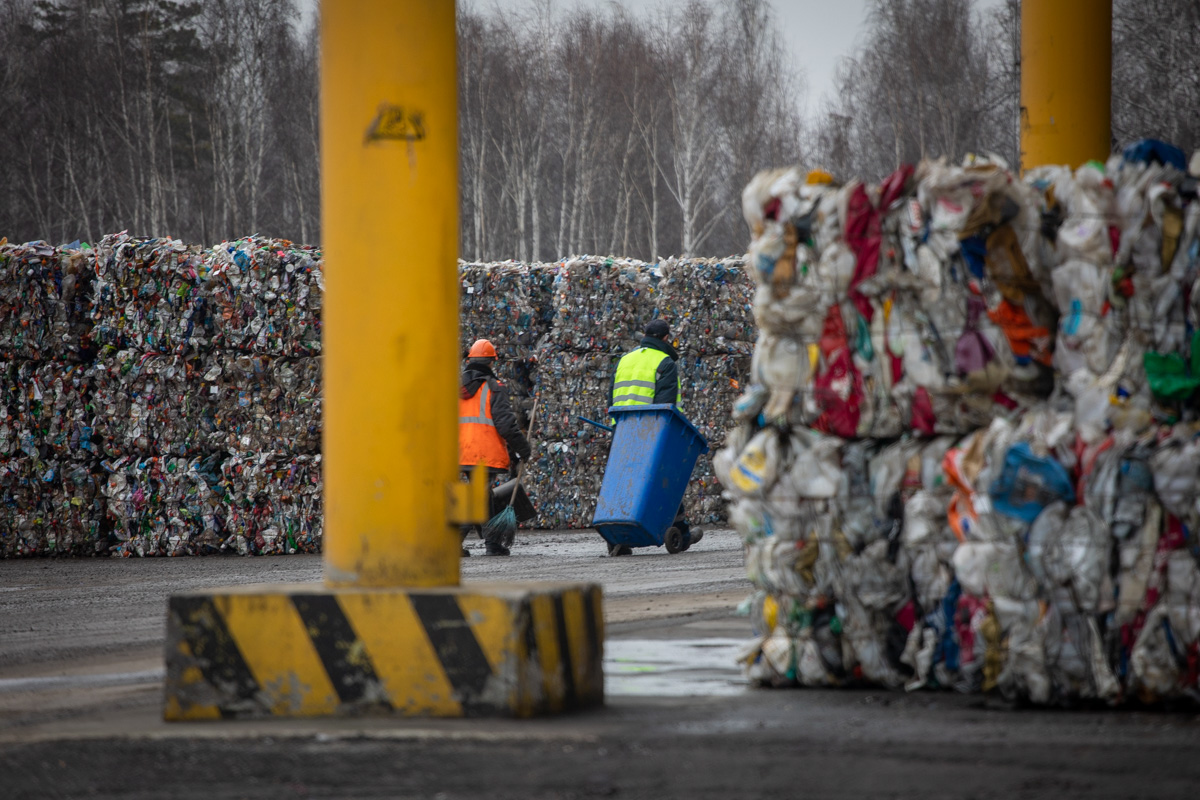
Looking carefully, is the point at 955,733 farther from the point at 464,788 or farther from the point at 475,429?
the point at 475,429

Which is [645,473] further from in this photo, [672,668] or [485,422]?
[672,668]

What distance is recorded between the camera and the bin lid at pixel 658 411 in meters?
13.1

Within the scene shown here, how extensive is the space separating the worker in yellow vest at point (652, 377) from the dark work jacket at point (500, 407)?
3.41 feet

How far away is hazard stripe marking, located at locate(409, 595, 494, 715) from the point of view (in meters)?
4.76

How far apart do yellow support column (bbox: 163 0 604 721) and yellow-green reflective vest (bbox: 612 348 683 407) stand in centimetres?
871

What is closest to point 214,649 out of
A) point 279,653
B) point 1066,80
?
point 279,653

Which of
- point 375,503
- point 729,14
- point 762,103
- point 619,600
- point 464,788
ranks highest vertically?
point 729,14

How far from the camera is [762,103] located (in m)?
50.3

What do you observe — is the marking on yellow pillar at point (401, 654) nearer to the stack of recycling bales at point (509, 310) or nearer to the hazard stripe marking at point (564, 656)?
the hazard stripe marking at point (564, 656)

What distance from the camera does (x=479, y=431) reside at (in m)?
13.8

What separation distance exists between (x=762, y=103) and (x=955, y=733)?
156ft

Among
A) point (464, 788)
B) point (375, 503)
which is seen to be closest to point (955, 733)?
point (464, 788)

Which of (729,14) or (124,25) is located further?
(729,14)

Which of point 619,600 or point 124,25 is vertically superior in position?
point 124,25
